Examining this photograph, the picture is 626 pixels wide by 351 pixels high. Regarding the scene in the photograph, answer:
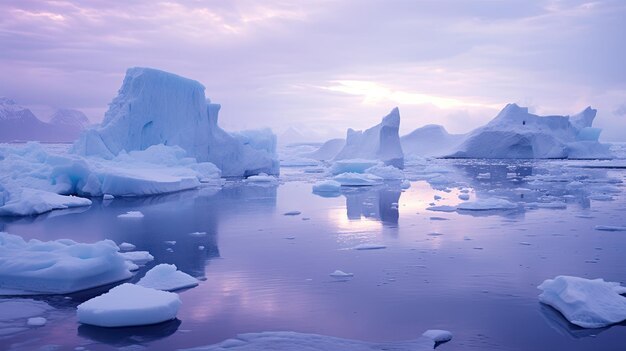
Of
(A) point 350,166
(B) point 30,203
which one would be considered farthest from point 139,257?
(A) point 350,166

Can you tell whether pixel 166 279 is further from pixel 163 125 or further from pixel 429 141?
pixel 429 141

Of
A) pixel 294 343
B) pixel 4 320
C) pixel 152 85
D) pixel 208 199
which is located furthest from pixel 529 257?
pixel 152 85

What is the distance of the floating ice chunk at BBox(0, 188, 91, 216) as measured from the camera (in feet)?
37.2

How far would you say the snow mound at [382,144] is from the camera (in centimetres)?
3253

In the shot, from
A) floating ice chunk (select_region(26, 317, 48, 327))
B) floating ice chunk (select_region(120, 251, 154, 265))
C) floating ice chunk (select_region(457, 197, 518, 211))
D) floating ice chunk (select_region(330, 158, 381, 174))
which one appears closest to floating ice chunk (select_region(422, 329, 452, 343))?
floating ice chunk (select_region(26, 317, 48, 327))

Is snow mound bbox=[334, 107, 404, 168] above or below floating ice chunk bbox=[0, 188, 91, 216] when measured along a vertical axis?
above

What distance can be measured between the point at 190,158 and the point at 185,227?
9889 mm

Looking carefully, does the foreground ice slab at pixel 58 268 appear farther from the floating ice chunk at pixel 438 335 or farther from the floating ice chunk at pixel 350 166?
the floating ice chunk at pixel 350 166

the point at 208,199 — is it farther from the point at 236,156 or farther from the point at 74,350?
the point at 74,350

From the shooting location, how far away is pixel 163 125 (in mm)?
20203

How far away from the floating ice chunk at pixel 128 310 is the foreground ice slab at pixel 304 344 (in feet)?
2.38

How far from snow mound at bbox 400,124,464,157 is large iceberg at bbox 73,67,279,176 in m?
23.1

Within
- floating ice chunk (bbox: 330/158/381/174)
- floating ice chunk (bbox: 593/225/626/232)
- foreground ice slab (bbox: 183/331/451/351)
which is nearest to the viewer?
foreground ice slab (bbox: 183/331/451/351)

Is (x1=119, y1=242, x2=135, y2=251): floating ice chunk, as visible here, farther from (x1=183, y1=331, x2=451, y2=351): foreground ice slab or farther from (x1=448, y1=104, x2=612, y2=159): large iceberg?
(x1=448, y1=104, x2=612, y2=159): large iceberg
